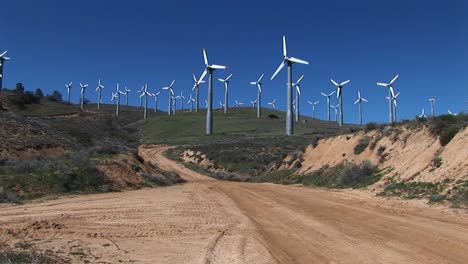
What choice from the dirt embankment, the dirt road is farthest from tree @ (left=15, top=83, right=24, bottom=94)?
the dirt road

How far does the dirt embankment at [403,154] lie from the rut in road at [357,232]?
14.6 feet

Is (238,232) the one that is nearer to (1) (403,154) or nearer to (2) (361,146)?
(1) (403,154)

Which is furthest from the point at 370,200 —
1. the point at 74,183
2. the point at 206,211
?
the point at 74,183

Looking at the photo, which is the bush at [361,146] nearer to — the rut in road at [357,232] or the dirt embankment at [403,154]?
the dirt embankment at [403,154]

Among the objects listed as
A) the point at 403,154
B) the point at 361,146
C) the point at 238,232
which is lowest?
the point at 238,232

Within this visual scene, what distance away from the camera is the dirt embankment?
2492 centimetres

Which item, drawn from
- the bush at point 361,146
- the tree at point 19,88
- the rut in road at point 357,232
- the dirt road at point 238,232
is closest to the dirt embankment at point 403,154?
the bush at point 361,146

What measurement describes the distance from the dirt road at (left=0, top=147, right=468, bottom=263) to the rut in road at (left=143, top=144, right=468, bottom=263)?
3 cm

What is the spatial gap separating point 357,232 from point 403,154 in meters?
19.0

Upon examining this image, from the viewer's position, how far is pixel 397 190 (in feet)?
84.8

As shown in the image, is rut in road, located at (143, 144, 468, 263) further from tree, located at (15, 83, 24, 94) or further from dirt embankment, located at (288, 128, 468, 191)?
tree, located at (15, 83, 24, 94)

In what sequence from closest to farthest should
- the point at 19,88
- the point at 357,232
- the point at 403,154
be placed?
the point at 357,232
the point at 403,154
the point at 19,88

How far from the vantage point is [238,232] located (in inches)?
571

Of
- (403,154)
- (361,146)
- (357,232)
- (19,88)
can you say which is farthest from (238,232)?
(19,88)
